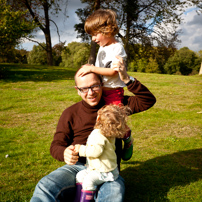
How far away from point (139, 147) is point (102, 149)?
2.98m

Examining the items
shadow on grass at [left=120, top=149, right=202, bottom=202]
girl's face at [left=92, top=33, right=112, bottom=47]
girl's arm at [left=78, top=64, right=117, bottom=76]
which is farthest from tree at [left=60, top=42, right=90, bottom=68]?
girl's arm at [left=78, top=64, right=117, bottom=76]

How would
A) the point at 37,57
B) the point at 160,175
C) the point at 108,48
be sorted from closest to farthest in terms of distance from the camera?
Result: 1. the point at 108,48
2. the point at 160,175
3. the point at 37,57

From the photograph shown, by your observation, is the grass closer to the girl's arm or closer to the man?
the man

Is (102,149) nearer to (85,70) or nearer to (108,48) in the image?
(85,70)

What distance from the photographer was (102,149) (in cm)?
231

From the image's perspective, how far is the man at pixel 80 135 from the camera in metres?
2.36

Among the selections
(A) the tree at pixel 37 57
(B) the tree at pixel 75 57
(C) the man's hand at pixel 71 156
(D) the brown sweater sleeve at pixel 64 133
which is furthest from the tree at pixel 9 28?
(A) the tree at pixel 37 57

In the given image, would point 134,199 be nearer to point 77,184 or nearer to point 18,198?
point 77,184

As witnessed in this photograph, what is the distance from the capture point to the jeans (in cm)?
226

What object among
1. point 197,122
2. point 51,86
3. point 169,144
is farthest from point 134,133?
point 51,86

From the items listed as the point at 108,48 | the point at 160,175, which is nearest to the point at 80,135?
the point at 108,48

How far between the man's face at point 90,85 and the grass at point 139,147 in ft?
5.33

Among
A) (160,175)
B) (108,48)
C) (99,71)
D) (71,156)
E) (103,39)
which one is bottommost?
(160,175)

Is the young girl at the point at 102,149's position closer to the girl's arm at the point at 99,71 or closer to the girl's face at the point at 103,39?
the girl's arm at the point at 99,71
